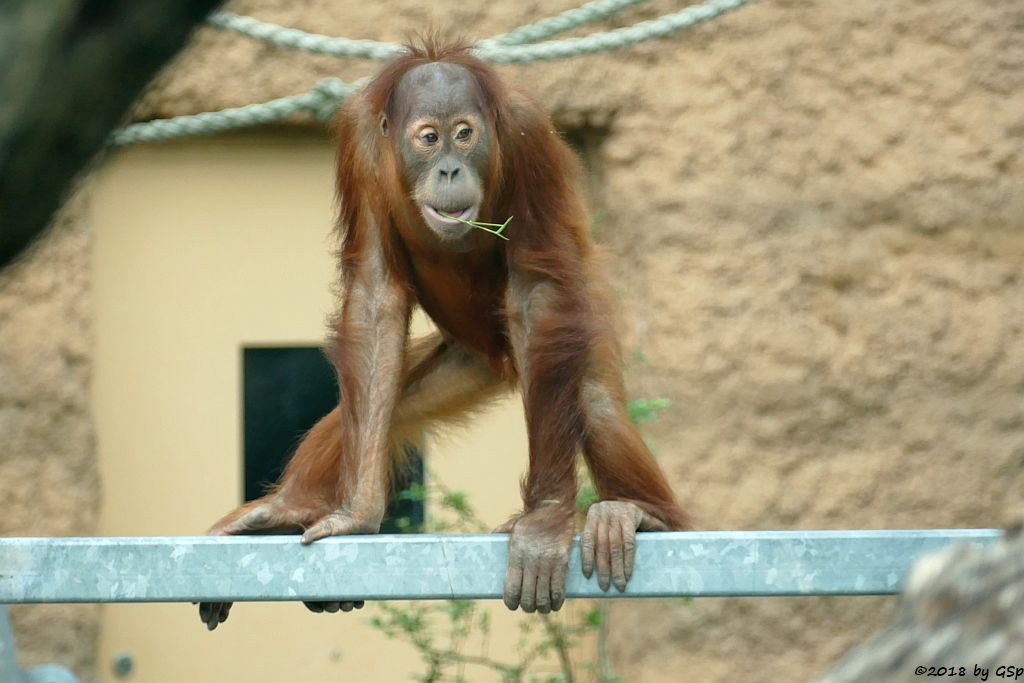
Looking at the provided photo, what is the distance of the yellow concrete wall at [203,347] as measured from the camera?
17.7 ft

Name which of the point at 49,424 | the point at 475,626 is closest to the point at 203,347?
the point at 49,424

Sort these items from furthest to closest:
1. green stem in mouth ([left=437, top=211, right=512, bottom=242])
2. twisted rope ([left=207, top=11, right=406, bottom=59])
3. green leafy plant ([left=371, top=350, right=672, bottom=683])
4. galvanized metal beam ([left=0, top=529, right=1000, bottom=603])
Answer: green leafy plant ([left=371, top=350, right=672, bottom=683]), twisted rope ([left=207, top=11, right=406, bottom=59]), green stem in mouth ([left=437, top=211, right=512, bottom=242]), galvanized metal beam ([left=0, top=529, right=1000, bottom=603])

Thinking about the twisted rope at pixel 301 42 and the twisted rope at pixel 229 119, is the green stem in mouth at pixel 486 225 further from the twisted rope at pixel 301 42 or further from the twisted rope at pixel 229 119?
the twisted rope at pixel 229 119

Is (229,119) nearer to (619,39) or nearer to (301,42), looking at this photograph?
(301,42)

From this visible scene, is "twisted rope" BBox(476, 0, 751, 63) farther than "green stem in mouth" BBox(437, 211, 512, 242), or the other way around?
"twisted rope" BBox(476, 0, 751, 63)

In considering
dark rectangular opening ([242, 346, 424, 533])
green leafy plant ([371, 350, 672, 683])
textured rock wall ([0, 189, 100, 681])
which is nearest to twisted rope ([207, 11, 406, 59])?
textured rock wall ([0, 189, 100, 681])

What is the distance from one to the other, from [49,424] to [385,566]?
306 centimetres

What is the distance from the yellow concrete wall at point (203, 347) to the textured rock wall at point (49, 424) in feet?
0.96

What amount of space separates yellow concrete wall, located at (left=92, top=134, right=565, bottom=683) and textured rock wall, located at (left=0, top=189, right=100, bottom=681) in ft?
0.96

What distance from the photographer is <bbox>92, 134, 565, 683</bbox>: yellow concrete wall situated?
212 inches

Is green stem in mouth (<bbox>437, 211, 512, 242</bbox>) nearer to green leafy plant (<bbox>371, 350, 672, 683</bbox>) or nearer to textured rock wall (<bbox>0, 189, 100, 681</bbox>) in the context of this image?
green leafy plant (<bbox>371, 350, 672, 683</bbox>)

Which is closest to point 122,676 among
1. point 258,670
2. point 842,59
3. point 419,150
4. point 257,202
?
point 258,670

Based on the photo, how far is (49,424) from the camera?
501 cm

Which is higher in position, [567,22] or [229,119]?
[567,22]
